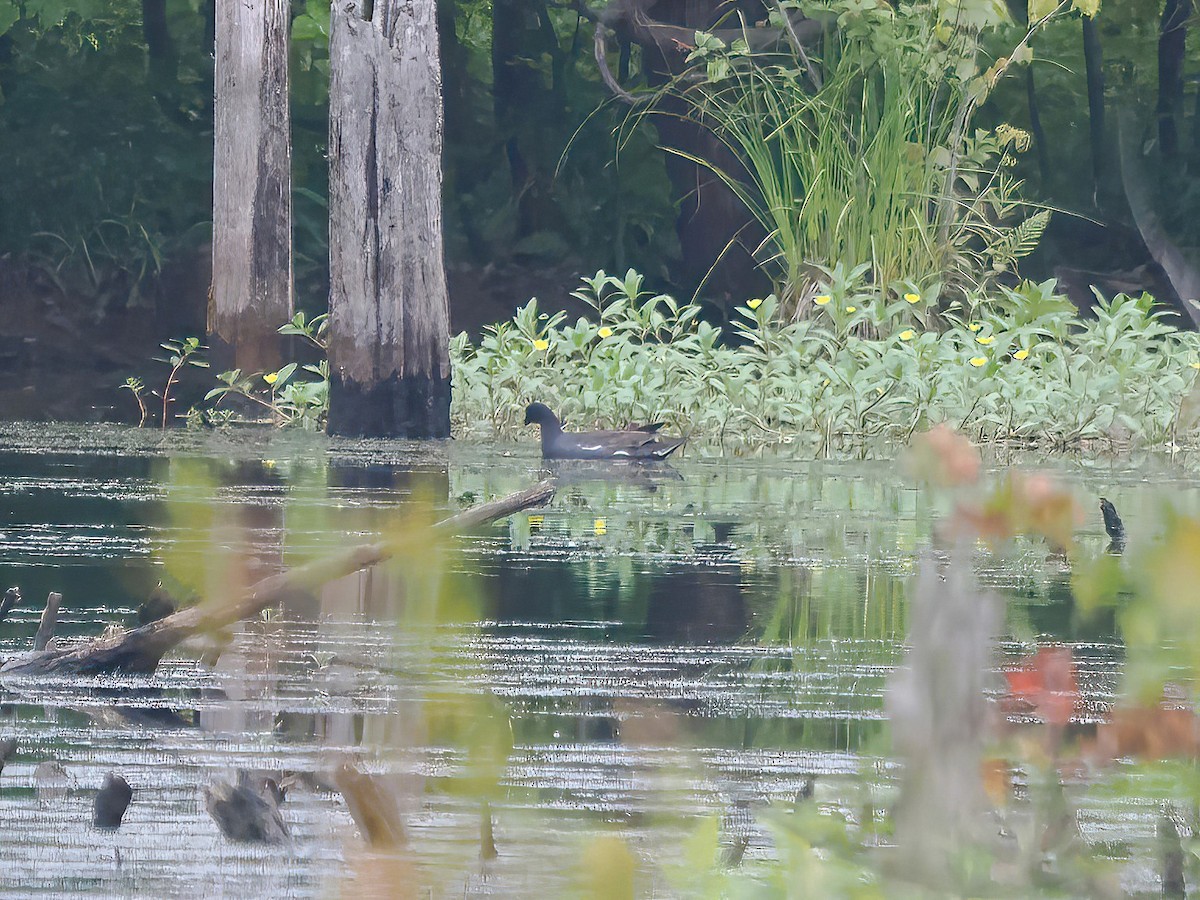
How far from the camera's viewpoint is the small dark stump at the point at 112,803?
9.95 ft

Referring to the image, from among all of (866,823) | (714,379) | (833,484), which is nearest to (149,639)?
(866,823)

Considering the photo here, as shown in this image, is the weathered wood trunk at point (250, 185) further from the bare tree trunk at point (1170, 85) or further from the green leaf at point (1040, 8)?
the bare tree trunk at point (1170, 85)

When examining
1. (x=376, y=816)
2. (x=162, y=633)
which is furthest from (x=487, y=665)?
(x=376, y=816)

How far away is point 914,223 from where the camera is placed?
1122cm

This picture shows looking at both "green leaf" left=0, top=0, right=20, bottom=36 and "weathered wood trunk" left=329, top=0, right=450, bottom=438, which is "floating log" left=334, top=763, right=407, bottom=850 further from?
"green leaf" left=0, top=0, right=20, bottom=36

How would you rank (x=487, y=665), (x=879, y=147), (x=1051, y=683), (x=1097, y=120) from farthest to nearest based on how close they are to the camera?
(x=1097, y=120) < (x=879, y=147) < (x=487, y=665) < (x=1051, y=683)

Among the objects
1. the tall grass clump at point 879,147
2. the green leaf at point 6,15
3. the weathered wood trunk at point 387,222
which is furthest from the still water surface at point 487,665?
the green leaf at point 6,15

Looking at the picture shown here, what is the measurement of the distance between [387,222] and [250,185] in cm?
186

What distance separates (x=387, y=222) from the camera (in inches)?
386

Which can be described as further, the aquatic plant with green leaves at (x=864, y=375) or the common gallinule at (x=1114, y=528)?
the aquatic plant with green leaves at (x=864, y=375)

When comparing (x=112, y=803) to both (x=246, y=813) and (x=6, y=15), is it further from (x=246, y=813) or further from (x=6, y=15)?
(x=6, y=15)

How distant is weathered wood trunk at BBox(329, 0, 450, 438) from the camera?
383 inches

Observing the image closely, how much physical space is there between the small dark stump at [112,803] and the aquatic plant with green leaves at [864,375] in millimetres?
6283

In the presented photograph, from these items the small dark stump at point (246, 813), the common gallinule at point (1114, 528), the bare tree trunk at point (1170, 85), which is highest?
the bare tree trunk at point (1170, 85)
